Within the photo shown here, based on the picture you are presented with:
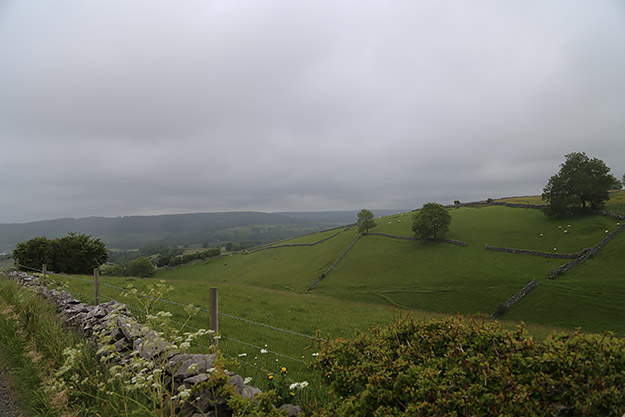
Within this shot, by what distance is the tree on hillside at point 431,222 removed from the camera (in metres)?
54.0

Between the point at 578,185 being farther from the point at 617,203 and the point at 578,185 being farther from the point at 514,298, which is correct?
the point at 514,298

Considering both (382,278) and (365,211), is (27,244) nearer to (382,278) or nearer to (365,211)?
(382,278)

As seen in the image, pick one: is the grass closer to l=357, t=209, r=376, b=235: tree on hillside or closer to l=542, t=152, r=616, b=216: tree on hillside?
l=542, t=152, r=616, b=216: tree on hillside

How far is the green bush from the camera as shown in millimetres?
2500

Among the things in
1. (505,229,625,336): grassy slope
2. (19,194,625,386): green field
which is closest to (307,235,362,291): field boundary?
(19,194,625,386): green field

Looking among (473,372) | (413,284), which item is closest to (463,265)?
(413,284)

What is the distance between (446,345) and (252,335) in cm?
926

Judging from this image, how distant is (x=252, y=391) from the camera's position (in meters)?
4.36

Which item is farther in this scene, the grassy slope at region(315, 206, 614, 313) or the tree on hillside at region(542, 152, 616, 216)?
the tree on hillside at region(542, 152, 616, 216)

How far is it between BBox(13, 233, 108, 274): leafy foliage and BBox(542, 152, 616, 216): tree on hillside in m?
81.7

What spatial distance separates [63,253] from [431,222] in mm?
63760

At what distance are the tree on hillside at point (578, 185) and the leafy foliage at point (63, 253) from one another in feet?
268

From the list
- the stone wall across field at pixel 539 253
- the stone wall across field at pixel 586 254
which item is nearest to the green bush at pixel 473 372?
the stone wall across field at pixel 586 254

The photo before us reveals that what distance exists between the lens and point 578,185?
4669 centimetres
